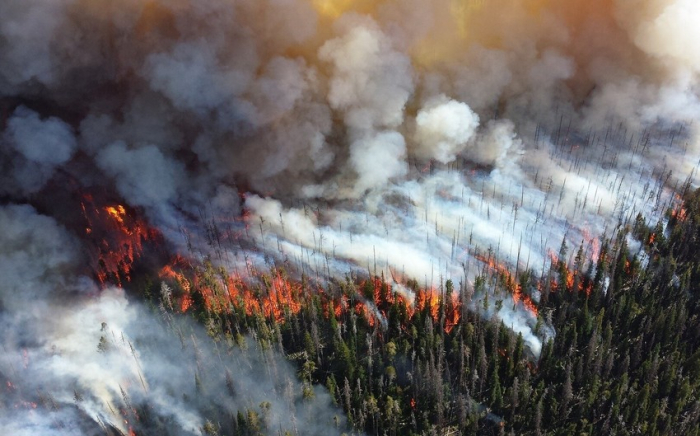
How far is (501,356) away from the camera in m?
74.6

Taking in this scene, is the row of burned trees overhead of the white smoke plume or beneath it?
overhead

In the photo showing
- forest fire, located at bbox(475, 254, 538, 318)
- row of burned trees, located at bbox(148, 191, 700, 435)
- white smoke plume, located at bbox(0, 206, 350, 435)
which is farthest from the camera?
forest fire, located at bbox(475, 254, 538, 318)

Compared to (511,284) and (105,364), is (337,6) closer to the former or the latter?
(511,284)

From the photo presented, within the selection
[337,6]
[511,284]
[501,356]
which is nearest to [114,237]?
[337,6]

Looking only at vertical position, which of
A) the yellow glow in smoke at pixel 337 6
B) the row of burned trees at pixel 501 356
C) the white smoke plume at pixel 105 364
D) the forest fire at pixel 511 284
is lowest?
the white smoke plume at pixel 105 364

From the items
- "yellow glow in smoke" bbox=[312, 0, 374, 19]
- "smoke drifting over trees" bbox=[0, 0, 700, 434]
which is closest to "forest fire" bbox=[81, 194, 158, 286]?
"smoke drifting over trees" bbox=[0, 0, 700, 434]

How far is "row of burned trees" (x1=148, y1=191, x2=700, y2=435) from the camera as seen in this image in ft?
219

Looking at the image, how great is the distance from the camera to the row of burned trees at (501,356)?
66875 millimetres

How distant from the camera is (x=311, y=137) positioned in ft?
288

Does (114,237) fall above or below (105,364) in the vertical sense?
above

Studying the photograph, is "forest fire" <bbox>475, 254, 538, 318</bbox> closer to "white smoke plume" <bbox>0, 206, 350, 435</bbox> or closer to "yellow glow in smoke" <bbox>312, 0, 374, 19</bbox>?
"white smoke plume" <bbox>0, 206, 350, 435</bbox>

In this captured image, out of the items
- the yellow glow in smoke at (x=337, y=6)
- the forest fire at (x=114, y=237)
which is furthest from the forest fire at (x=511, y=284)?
the forest fire at (x=114, y=237)

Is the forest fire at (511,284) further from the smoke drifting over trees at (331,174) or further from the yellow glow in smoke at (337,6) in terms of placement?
the yellow glow in smoke at (337,6)

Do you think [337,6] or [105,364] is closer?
[105,364]
